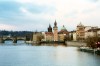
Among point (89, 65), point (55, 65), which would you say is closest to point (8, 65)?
point (55, 65)

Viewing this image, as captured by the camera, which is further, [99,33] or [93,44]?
[99,33]

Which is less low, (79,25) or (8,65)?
(79,25)

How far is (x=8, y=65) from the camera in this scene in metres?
46.8

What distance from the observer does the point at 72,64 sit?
4747 cm

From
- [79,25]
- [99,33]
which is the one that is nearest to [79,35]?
[79,25]

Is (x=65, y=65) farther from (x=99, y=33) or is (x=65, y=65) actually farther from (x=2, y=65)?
(x=99, y=33)

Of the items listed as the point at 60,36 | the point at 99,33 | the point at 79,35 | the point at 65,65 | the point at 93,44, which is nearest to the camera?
the point at 65,65

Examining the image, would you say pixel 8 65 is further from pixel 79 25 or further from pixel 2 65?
pixel 79 25

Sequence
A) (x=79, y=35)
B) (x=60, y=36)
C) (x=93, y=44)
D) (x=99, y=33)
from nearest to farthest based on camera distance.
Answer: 1. (x=93, y=44)
2. (x=99, y=33)
3. (x=79, y=35)
4. (x=60, y=36)

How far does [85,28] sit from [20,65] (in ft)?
411

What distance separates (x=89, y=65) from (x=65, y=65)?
2.86 m

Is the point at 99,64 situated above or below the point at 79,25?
below

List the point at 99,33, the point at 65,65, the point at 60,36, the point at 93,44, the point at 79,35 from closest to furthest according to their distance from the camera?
the point at 65,65
the point at 93,44
the point at 99,33
the point at 79,35
the point at 60,36

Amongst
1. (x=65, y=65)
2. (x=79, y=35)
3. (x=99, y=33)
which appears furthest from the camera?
(x=79, y=35)
